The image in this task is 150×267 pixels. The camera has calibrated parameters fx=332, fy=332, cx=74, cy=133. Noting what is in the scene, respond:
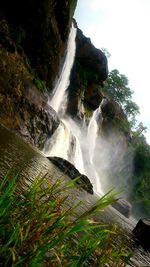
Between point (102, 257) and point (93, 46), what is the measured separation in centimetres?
4367

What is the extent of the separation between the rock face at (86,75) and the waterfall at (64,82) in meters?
1.94

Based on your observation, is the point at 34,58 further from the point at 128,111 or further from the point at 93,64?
the point at 128,111

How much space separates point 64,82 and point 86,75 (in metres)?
7.00

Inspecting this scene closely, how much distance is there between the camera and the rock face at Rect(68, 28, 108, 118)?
44250 millimetres

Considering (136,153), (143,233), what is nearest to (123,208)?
(143,233)

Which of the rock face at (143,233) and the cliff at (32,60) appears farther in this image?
the cliff at (32,60)

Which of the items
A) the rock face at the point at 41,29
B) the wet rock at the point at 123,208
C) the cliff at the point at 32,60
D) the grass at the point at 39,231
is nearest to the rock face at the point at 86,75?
the cliff at the point at 32,60

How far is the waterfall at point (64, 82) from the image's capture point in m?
39.4

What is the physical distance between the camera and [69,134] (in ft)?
114

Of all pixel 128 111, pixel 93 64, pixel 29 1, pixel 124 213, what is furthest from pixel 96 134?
pixel 128 111

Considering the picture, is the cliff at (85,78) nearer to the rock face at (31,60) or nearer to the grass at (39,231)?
the rock face at (31,60)

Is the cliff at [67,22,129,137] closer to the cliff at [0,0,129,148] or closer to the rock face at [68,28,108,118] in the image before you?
the rock face at [68,28,108,118]

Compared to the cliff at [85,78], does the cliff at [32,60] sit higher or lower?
lower

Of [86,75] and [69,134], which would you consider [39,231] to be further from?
[86,75]
